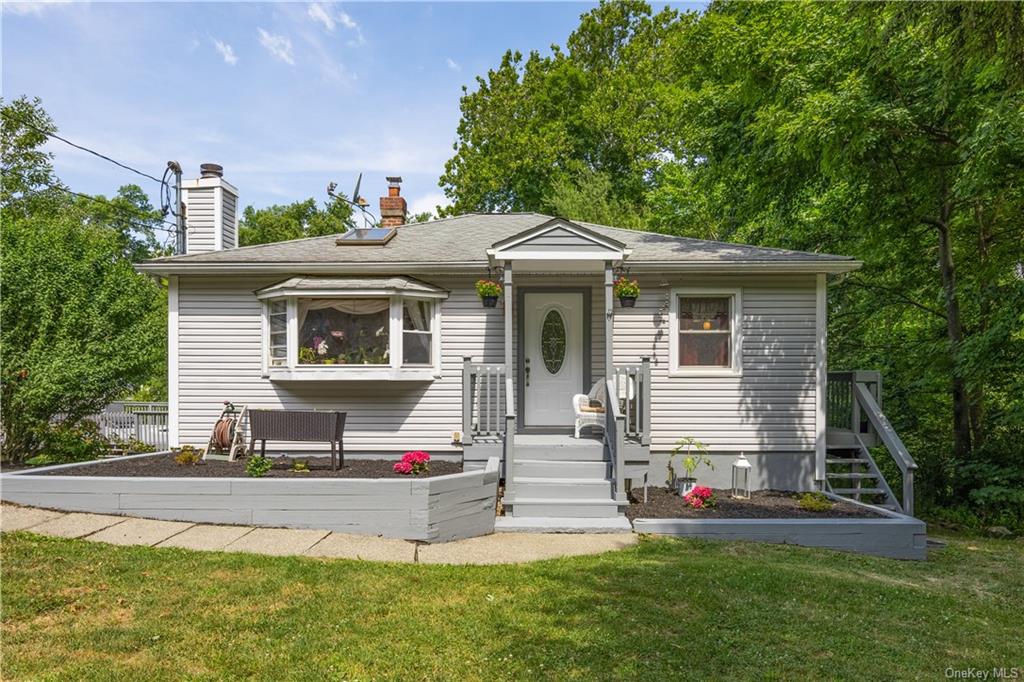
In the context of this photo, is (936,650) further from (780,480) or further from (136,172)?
(136,172)

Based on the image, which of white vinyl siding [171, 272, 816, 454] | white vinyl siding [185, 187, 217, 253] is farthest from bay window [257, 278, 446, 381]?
white vinyl siding [185, 187, 217, 253]

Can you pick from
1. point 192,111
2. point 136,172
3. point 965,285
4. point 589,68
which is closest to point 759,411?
point 965,285

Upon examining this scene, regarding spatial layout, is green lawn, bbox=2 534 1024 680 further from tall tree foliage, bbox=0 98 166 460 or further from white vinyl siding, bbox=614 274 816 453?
tall tree foliage, bbox=0 98 166 460

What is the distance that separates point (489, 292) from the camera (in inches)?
306

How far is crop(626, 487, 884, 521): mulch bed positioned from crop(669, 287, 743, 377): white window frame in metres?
1.73

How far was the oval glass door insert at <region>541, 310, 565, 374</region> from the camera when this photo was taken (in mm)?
8805

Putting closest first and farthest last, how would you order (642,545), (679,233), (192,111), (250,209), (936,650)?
1. (936,650)
2. (642,545)
3. (192,111)
4. (679,233)
5. (250,209)

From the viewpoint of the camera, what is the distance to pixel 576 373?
28.8 feet

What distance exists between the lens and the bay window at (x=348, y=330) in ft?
26.4

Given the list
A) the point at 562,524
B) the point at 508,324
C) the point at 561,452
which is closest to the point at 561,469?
the point at 561,452

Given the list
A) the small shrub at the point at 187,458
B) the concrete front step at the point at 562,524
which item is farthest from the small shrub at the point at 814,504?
the small shrub at the point at 187,458

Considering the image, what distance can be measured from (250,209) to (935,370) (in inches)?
1674

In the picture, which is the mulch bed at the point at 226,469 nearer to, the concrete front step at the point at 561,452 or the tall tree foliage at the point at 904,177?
the concrete front step at the point at 561,452

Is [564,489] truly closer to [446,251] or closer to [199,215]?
[446,251]
